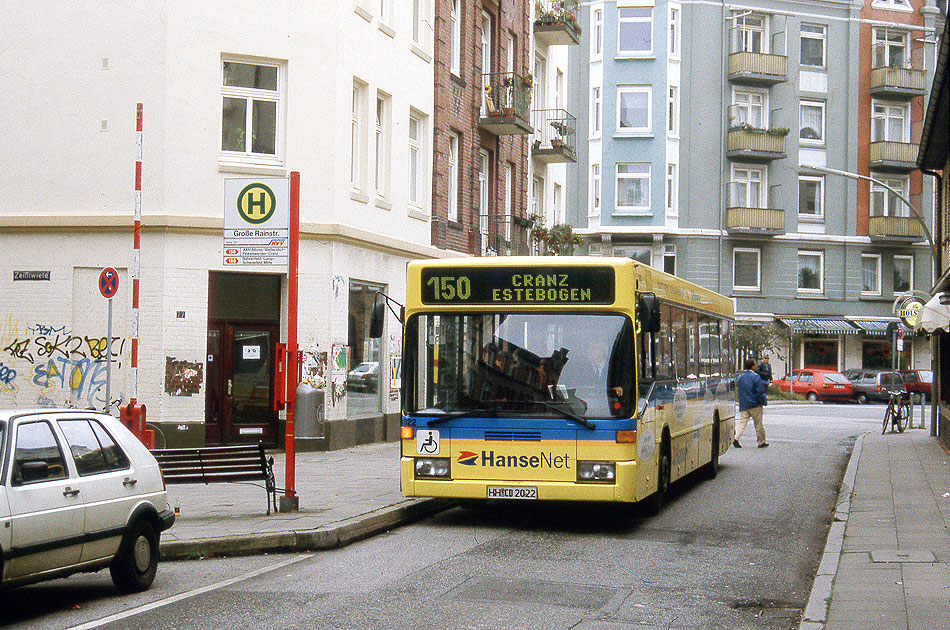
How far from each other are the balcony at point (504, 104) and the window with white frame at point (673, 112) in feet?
80.0

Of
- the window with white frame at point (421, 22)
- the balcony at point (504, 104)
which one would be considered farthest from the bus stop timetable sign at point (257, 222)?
the balcony at point (504, 104)

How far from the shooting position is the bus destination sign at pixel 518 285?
476 inches

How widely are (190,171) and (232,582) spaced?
12558mm

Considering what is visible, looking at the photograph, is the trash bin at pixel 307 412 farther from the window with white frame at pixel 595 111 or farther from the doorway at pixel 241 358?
the window with white frame at pixel 595 111

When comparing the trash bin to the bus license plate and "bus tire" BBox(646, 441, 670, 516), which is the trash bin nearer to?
the bus license plate

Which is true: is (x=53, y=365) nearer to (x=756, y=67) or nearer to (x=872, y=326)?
(x=756, y=67)

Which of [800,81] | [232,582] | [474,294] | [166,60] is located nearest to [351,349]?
[166,60]

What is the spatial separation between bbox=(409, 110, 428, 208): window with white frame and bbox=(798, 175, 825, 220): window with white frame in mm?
33890

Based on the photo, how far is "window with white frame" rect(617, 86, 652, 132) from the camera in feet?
181

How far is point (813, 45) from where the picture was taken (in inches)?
2247

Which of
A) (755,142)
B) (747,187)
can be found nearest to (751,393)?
(755,142)

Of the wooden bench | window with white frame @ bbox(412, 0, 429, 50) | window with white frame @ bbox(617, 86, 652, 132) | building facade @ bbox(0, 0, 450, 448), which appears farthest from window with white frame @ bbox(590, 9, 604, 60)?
the wooden bench

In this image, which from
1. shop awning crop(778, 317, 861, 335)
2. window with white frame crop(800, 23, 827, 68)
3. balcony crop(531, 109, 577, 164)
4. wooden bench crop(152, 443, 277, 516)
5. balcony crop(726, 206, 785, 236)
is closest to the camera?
wooden bench crop(152, 443, 277, 516)

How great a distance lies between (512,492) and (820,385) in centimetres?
4305
